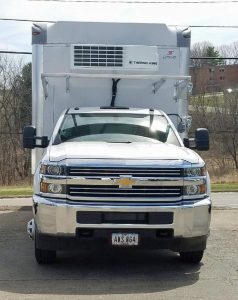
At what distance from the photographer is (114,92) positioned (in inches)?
383

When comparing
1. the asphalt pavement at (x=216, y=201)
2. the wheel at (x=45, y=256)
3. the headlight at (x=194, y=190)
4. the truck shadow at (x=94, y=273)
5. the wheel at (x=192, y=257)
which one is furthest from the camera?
the asphalt pavement at (x=216, y=201)

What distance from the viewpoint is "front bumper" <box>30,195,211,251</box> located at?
247 inches

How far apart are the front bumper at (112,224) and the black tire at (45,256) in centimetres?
47

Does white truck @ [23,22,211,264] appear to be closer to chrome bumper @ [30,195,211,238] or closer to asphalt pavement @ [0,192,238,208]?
chrome bumper @ [30,195,211,238]

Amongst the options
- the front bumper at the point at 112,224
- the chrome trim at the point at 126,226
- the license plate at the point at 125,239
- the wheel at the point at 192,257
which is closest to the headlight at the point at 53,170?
the front bumper at the point at 112,224

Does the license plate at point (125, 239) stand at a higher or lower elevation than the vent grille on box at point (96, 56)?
lower

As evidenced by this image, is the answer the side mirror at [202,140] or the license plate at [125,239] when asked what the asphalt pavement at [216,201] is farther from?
the license plate at [125,239]

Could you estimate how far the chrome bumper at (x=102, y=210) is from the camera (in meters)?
6.27

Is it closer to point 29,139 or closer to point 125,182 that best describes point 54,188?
point 125,182

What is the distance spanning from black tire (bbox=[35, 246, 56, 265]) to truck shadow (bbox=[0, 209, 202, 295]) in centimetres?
7

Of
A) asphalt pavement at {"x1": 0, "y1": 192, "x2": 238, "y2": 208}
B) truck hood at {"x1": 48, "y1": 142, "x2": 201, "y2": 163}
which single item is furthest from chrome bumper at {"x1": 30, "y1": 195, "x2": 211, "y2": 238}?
asphalt pavement at {"x1": 0, "y1": 192, "x2": 238, "y2": 208}

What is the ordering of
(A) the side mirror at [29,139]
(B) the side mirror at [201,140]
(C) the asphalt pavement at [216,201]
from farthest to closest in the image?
(C) the asphalt pavement at [216,201]
(B) the side mirror at [201,140]
(A) the side mirror at [29,139]

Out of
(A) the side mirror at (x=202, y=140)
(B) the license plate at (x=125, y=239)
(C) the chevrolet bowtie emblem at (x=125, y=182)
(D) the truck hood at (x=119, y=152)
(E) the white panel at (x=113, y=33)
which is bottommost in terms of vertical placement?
(B) the license plate at (x=125, y=239)

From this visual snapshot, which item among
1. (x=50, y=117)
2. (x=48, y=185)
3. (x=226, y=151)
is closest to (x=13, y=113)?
(x=226, y=151)
